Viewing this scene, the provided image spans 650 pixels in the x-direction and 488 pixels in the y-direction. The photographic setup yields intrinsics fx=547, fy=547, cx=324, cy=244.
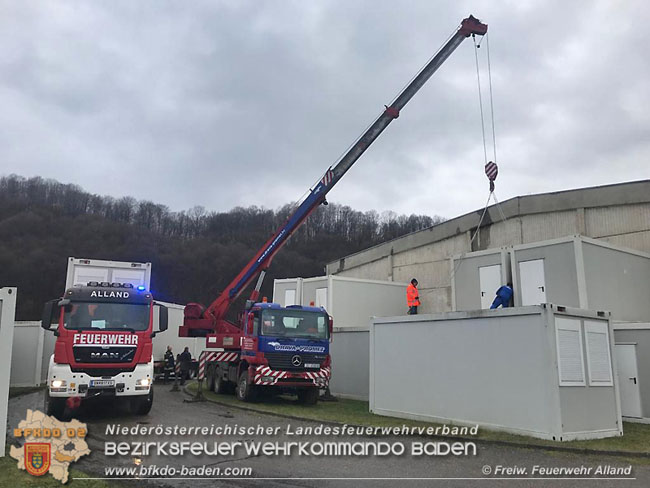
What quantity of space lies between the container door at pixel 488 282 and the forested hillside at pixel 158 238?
3752 cm

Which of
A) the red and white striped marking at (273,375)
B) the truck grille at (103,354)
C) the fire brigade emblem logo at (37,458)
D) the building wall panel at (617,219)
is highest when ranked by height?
the building wall panel at (617,219)

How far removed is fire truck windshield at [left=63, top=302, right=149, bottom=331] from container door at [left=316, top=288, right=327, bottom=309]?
32.0 ft

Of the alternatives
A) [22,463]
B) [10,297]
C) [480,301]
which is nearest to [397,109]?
[480,301]

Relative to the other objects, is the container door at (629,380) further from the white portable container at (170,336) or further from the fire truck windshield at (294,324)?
the white portable container at (170,336)

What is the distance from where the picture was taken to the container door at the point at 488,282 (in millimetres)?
16828

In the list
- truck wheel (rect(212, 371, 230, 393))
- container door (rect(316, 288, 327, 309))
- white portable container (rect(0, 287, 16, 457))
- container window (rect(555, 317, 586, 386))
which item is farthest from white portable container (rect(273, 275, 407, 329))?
white portable container (rect(0, 287, 16, 457))

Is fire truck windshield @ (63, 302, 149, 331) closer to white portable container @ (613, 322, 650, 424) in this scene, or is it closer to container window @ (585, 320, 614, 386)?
container window @ (585, 320, 614, 386)

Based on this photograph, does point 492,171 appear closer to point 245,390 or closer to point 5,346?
point 245,390

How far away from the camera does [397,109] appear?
16.6 meters

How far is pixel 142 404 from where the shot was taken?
12125 millimetres

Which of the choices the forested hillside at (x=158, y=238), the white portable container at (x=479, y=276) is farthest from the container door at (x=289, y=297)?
the forested hillside at (x=158, y=238)

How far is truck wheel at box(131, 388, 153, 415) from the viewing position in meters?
12.0

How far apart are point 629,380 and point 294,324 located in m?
8.49

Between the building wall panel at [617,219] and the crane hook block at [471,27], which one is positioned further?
the building wall panel at [617,219]
